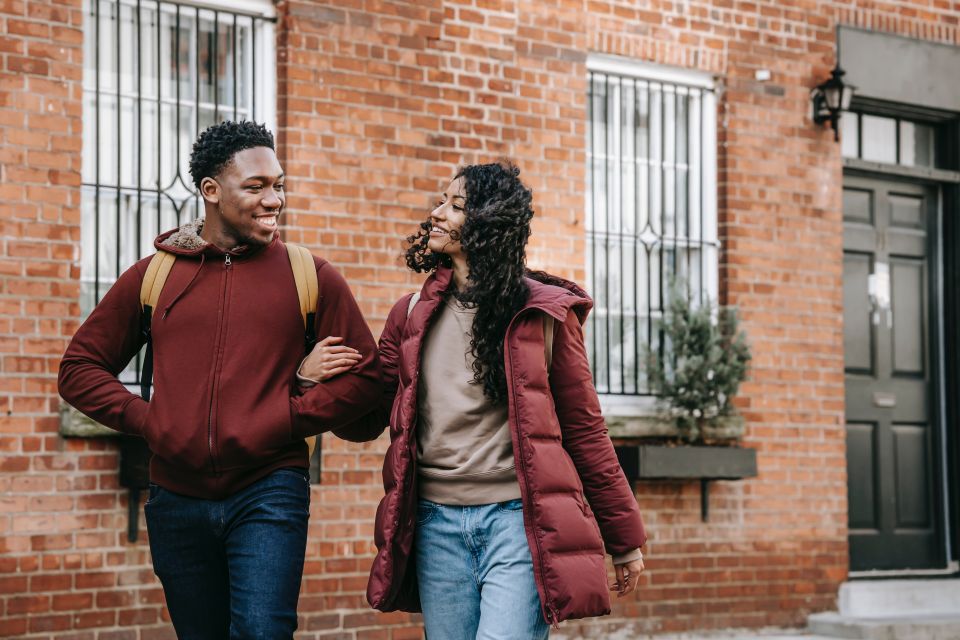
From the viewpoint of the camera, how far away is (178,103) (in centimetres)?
742

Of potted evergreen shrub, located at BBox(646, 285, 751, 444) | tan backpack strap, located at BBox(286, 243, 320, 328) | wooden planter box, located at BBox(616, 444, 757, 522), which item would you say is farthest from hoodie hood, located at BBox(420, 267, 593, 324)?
potted evergreen shrub, located at BBox(646, 285, 751, 444)

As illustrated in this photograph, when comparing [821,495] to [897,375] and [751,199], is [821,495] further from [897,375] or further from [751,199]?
[751,199]

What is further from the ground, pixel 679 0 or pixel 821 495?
pixel 679 0

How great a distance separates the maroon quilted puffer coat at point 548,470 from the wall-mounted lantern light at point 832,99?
564cm

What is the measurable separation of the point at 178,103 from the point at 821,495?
15.6 feet

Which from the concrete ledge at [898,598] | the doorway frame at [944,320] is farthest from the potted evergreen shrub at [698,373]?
the doorway frame at [944,320]

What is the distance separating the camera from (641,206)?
9070 millimetres

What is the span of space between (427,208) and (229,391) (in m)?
4.03

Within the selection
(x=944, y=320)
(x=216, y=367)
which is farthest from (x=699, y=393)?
(x=216, y=367)

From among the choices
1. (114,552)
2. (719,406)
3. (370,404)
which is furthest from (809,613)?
(370,404)

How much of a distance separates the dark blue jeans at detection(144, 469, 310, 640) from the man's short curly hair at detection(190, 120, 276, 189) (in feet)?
2.97

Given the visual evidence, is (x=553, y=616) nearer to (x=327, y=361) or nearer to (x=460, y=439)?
(x=460, y=439)

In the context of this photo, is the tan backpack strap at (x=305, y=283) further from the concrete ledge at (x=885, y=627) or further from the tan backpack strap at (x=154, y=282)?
the concrete ledge at (x=885, y=627)

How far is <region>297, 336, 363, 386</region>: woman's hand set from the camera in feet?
13.6
